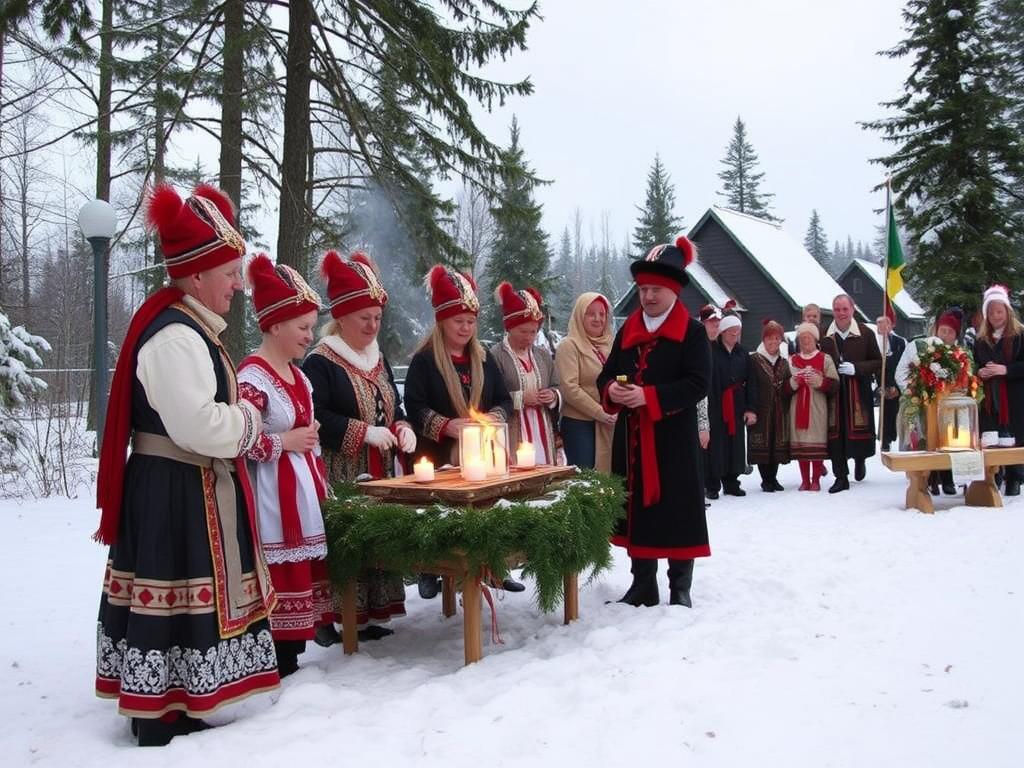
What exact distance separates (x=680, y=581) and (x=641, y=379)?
1278mm

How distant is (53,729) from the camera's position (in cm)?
362

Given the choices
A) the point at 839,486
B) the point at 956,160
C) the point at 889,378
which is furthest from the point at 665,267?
the point at 956,160

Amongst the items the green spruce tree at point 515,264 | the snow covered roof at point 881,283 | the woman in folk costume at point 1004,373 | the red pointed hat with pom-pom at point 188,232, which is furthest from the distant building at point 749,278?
the red pointed hat with pom-pom at point 188,232

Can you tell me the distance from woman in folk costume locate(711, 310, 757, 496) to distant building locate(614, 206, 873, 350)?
1665 cm

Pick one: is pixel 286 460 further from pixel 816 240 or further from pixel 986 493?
pixel 816 240

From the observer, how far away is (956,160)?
69.8 feet

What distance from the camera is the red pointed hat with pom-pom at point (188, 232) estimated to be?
344 cm

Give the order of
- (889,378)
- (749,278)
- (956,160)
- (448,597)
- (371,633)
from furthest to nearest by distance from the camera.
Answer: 1. (749,278)
2. (956,160)
3. (889,378)
4. (448,597)
5. (371,633)

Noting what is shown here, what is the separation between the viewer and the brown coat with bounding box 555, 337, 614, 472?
260 inches

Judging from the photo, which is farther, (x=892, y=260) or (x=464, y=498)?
(x=892, y=260)

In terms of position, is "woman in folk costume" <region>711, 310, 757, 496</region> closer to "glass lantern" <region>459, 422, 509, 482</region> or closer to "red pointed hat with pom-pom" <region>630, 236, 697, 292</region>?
"red pointed hat with pom-pom" <region>630, 236, 697, 292</region>

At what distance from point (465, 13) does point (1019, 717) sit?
33.3 ft

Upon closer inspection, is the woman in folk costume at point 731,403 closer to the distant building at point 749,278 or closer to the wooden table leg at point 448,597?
the wooden table leg at point 448,597

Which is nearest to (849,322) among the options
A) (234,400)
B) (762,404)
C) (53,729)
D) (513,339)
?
(762,404)
